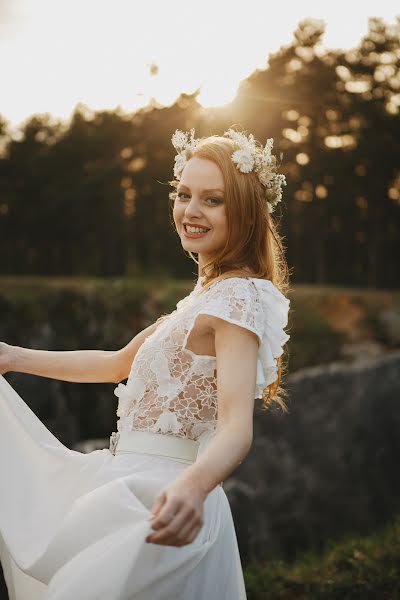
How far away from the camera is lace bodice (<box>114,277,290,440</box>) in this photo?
2027 mm

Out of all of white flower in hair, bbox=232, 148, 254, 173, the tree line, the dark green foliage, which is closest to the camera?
white flower in hair, bbox=232, 148, 254, 173

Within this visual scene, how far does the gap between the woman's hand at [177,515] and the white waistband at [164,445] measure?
19.5 inches

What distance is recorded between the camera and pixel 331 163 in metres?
25.2

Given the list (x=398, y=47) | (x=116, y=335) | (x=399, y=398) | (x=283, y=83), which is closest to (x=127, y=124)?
(x=283, y=83)

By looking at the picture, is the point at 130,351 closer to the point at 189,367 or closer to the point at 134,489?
the point at 189,367

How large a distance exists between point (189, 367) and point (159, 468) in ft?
1.00

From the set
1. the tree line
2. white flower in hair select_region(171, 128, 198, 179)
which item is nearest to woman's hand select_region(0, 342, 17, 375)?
white flower in hair select_region(171, 128, 198, 179)

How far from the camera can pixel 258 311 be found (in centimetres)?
202

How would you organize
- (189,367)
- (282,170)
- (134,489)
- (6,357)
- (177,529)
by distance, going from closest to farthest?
(177,529) < (134,489) < (189,367) < (6,357) < (282,170)

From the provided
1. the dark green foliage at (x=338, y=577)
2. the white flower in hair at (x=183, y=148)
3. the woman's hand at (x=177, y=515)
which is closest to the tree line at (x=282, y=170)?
the dark green foliage at (x=338, y=577)

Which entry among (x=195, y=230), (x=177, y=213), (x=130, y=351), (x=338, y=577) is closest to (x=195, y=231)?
(x=195, y=230)

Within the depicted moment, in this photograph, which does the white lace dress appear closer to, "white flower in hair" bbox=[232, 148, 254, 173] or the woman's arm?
the woman's arm

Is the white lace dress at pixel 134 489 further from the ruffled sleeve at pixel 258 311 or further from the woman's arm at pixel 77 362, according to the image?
the woman's arm at pixel 77 362

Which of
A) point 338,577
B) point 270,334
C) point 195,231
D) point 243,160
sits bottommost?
point 338,577
